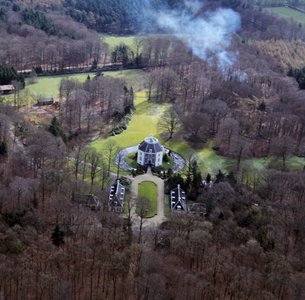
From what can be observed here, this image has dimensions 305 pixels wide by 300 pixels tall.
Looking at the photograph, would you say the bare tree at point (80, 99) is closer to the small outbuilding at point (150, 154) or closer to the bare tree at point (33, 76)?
the small outbuilding at point (150, 154)

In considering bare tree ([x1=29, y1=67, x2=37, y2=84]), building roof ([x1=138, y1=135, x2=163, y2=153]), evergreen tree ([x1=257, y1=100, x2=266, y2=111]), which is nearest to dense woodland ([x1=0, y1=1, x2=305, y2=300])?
evergreen tree ([x1=257, y1=100, x2=266, y2=111])

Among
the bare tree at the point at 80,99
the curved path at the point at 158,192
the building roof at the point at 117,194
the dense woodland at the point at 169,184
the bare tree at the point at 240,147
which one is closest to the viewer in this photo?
the dense woodland at the point at 169,184

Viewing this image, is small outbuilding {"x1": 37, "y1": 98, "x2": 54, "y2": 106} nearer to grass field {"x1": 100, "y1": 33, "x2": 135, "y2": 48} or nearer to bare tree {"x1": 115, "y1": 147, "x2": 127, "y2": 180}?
bare tree {"x1": 115, "y1": 147, "x2": 127, "y2": 180}

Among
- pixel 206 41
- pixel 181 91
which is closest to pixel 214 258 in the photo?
pixel 181 91

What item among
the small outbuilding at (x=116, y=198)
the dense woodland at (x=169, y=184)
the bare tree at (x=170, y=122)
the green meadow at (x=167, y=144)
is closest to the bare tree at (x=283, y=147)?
the dense woodland at (x=169, y=184)

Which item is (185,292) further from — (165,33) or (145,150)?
(165,33)

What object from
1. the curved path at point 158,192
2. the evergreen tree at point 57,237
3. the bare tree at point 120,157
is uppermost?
the evergreen tree at point 57,237
